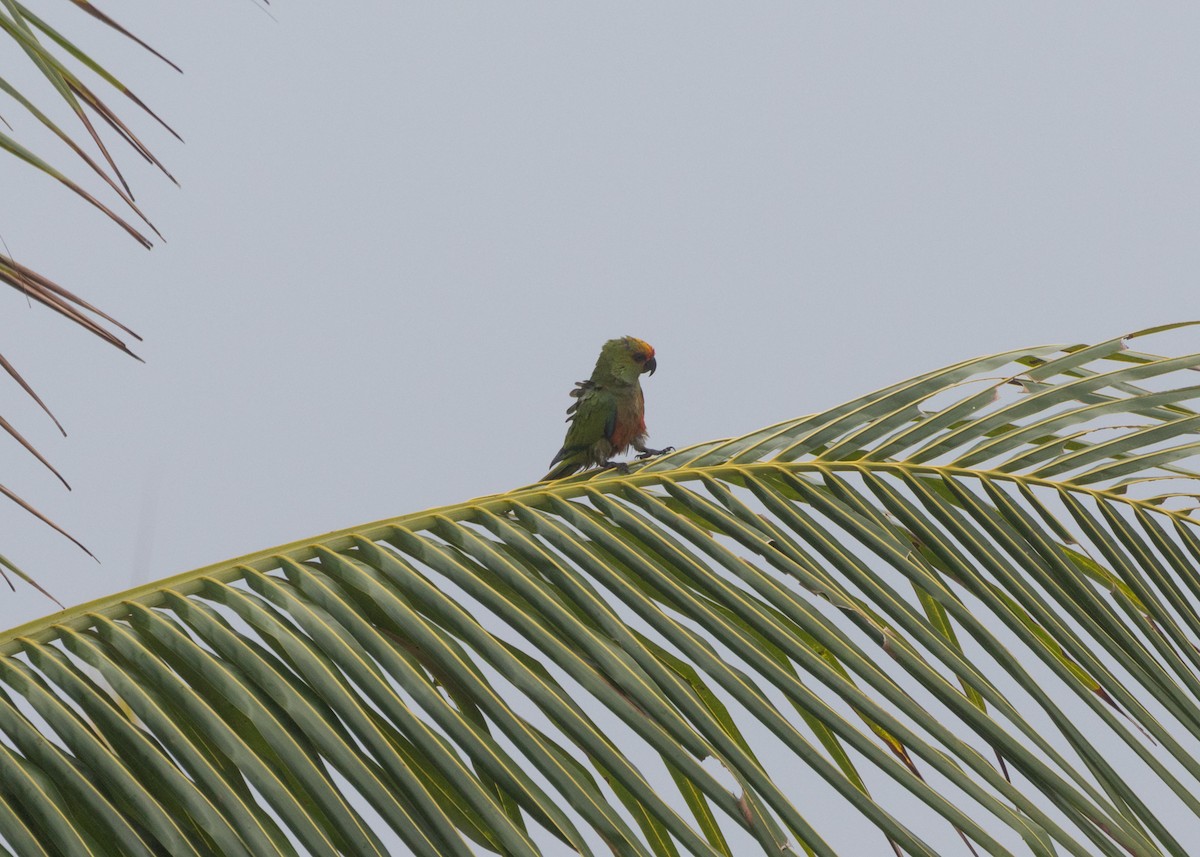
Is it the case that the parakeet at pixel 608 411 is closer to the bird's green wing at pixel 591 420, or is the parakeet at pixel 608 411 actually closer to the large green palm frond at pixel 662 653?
the bird's green wing at pixel 591 420

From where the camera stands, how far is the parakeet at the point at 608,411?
2688 millimetres

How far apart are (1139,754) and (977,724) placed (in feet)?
→ 0.53

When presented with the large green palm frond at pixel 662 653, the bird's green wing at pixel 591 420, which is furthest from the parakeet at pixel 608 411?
the large green palm frond at pixel 662 653

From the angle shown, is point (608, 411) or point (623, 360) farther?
point (623, 360)

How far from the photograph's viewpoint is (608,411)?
8.80 feet

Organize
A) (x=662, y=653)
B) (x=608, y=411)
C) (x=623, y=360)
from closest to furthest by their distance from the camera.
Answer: (x=662, y=653) → (x=608, y=411) → (x=623, y=360)

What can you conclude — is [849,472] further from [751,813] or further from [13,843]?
[13,843]

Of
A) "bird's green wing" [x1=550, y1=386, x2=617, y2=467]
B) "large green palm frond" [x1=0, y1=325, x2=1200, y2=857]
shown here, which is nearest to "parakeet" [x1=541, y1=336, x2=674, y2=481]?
"bird's green wing" [x1=550, y1=386, x2=617, y2=467]

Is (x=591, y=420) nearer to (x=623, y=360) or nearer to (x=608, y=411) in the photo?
(x=608, y=411)

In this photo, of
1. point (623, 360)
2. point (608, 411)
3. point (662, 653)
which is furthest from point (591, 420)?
point (662, 653)

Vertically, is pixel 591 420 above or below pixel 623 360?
below

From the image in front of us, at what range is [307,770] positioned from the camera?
34.9 inches

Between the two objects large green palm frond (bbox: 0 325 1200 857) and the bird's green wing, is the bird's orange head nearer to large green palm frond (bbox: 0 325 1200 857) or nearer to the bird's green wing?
the bird's green wing

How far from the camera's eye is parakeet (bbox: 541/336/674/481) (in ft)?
8.82
